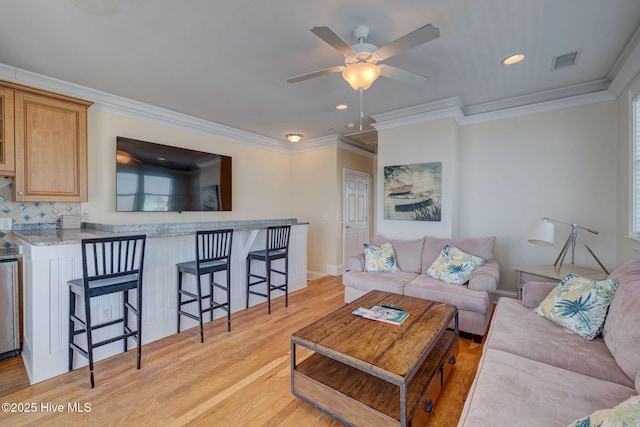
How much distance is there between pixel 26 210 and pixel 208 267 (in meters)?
2.06

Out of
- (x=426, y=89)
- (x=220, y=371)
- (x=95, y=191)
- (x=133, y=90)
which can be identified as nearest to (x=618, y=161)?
→ (x=426, y=89)

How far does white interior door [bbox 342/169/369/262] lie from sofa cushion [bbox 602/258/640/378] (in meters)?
3.90

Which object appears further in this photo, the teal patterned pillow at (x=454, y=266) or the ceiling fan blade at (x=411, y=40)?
the teal patterned pillow at (x=454, y=266)

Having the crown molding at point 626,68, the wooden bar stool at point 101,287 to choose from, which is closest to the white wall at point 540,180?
the crown molding at point 626,68

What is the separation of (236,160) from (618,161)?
198 inches

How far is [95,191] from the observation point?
3.35m

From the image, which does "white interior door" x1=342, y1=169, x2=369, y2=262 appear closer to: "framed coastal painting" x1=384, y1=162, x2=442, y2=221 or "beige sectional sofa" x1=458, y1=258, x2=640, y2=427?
"framed coastal painting" x1=384, y1=162, x2=442, y2=221

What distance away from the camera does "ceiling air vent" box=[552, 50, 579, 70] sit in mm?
2504

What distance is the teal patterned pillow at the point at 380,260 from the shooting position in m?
3.50

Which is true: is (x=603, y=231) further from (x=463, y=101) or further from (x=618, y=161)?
(x=463, y=101)

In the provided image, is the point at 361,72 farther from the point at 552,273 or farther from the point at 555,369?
the point at 552,273

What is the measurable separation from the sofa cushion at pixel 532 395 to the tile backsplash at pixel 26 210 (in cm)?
407

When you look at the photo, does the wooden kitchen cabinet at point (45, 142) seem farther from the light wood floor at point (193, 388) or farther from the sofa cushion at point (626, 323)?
the sofa cushion at point (626, 323)


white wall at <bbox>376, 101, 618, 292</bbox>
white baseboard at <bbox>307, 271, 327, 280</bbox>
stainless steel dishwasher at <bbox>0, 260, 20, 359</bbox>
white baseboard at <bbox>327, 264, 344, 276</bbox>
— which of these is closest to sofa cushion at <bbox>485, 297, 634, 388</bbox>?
white wall at <bbox>376, 101, 618, 292</bbox>
